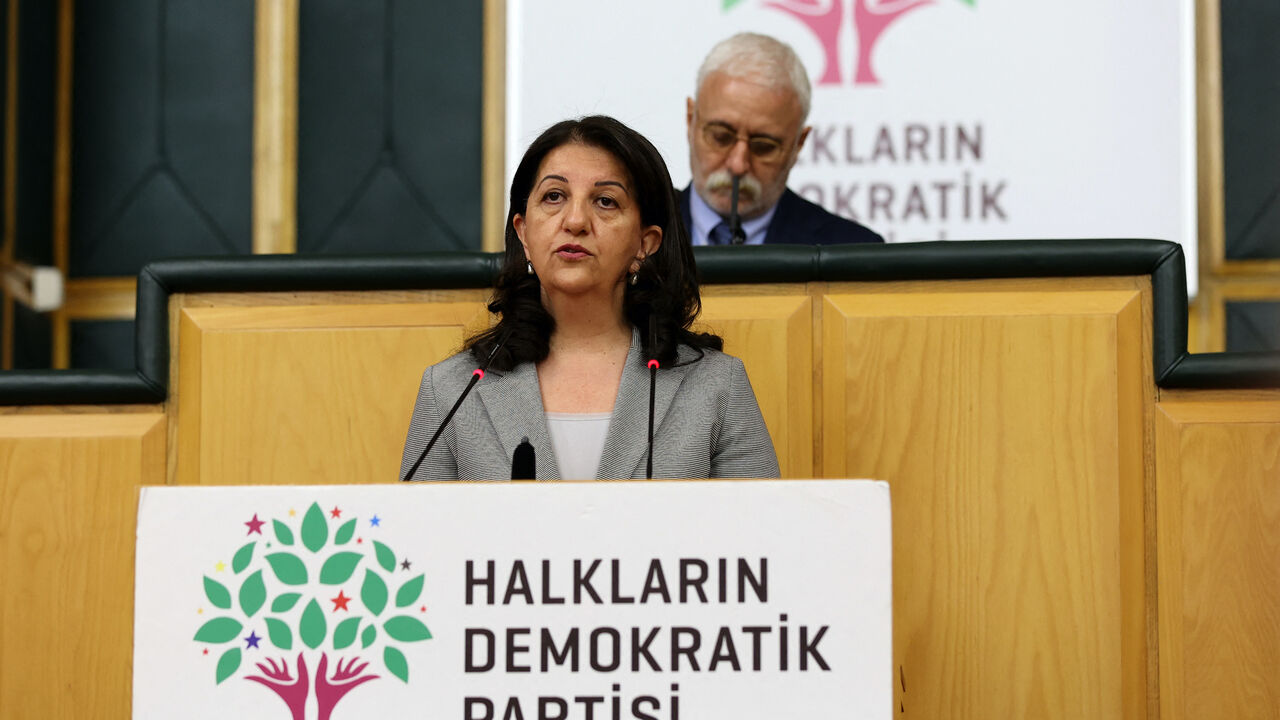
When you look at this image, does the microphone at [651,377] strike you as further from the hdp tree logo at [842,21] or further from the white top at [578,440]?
the hdp tree logo at [842,21]

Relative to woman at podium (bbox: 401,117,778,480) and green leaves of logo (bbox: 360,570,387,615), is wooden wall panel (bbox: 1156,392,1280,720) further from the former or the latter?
green leaves of logo (bbox: 360,570,387,615)

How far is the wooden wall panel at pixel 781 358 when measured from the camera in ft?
6.08

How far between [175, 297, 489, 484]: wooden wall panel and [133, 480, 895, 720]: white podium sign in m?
→ 0.74

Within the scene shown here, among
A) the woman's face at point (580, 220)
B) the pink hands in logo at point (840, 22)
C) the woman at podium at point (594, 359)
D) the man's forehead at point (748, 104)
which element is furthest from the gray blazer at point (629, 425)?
the pink hands in logo at point (840, 22)

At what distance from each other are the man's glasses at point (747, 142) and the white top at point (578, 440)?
1781 millimetres

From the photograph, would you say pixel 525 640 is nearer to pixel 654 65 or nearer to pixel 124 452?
pixel 124 452

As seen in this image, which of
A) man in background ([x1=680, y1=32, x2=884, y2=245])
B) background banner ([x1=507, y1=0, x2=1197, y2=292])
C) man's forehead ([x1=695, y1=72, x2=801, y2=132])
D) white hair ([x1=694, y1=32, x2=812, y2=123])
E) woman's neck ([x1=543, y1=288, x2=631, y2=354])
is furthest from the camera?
background banner ([x1=507, y1=0, x2=1197, y2=292])

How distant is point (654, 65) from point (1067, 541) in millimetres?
2480

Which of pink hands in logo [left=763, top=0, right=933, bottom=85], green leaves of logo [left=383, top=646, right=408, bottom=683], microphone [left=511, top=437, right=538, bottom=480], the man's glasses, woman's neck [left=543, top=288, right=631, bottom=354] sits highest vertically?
pink hands in logo [left=763, top=0, right=933, bottom=85]

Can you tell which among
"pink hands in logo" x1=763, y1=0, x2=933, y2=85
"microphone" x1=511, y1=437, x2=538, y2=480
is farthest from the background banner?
"microphone" x1=511, y1=437, x2=538, y2=480

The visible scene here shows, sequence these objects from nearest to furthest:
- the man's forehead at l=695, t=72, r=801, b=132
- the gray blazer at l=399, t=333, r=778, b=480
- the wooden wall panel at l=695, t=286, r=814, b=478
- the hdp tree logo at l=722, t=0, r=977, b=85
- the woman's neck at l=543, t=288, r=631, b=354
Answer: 1. the gray blazer at l=399, t=333, r=778, b=480
2. the woman's neck at l=543, t=288, r=631, b=354
3. the wooden wall panel at l=695, t=286, r=814, b=478
4. the man's forehead at l=695, t=72, r=801, b=132
5. the hdp tree logo at l=722, t=0, r=977, b=85

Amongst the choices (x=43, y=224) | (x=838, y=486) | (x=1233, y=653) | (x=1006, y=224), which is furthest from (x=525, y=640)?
(x=43, y=224)

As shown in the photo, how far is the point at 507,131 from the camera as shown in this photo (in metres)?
4.09

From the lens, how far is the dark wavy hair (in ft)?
5.37
